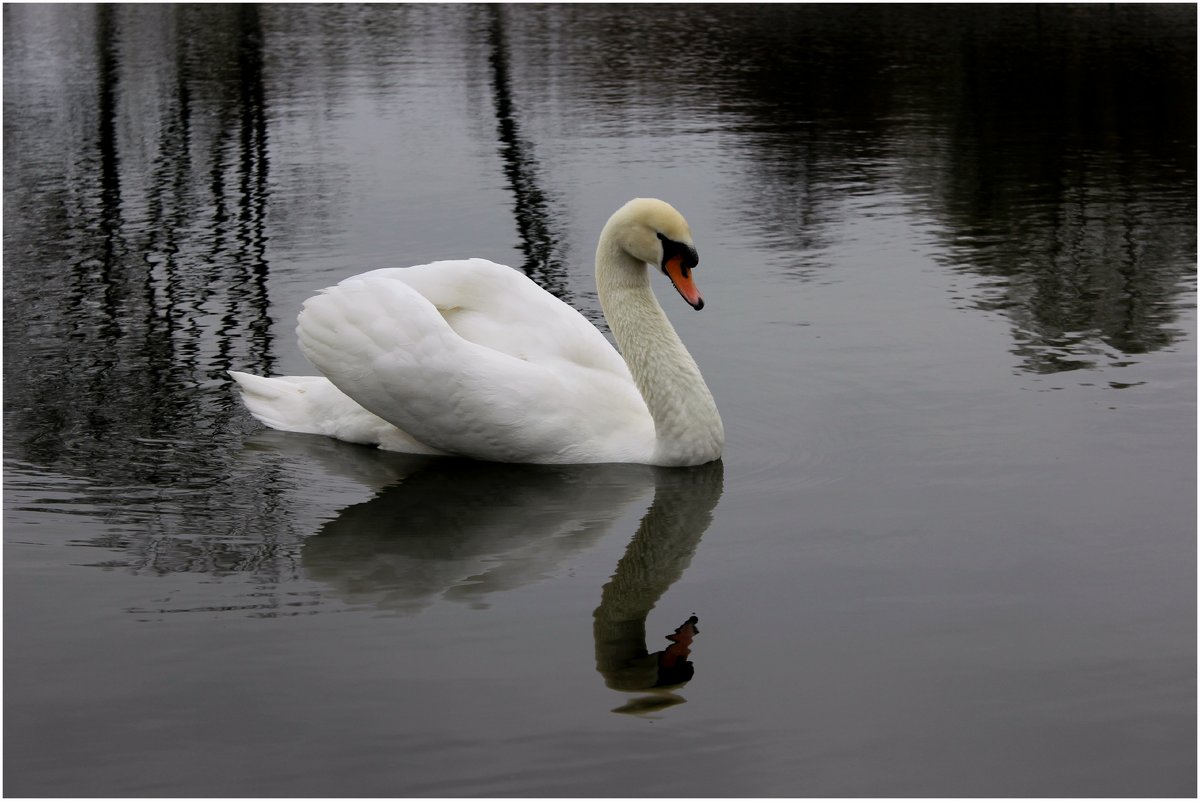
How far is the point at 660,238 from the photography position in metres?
7.63

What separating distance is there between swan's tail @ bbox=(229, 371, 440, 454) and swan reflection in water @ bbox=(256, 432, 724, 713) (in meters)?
0.09

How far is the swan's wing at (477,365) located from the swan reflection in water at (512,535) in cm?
18

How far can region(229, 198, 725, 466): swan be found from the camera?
7422 millimetres

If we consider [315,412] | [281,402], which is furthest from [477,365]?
[281,402]

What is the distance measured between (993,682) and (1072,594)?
0.86m

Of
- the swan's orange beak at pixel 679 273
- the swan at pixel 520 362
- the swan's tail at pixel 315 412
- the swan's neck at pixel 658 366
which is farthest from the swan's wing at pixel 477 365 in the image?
the swan's orange beak at pixel 679 273

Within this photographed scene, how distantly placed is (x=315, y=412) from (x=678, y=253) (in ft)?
6.69

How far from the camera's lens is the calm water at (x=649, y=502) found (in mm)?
4906

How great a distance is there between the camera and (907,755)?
4.77 m

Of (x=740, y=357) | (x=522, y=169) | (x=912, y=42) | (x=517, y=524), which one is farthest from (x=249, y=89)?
(x=517, y=524)

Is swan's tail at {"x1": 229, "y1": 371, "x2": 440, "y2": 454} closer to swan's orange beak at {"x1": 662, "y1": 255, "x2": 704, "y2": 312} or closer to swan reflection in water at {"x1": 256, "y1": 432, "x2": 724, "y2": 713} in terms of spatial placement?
swan reflection in water at {"x1": 256, "y1": 432, "x2": 724, "y2": 713}

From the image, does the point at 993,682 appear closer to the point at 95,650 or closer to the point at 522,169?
the point at 95,650

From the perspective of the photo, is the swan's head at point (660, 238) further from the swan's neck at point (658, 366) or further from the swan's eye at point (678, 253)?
the swan's neck at point (658, 366)

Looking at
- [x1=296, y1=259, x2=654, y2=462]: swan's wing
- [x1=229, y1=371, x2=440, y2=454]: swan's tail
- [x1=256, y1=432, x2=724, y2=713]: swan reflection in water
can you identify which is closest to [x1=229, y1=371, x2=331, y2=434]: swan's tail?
[x1=229, y1=371, x2=440, y2=454]: swan's tail
